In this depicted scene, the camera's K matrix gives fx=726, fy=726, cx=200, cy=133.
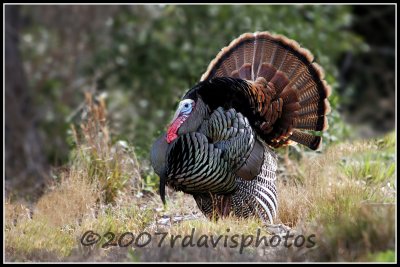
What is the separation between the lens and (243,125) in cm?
632

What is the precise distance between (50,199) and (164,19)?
24.6 ft

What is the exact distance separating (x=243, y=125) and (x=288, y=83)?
81 cm

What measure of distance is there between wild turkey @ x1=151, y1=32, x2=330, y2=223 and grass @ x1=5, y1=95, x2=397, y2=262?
298 millimetres

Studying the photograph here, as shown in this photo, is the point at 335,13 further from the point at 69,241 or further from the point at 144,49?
the point at 69,241

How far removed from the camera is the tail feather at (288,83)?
6.80m

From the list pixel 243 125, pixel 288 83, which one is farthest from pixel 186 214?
pixel 288 83

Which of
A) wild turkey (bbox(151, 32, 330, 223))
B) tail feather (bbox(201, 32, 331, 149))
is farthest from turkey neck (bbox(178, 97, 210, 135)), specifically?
tail feather (bbox(201, 32, 331, 149))

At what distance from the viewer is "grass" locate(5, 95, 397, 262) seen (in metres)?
5.11

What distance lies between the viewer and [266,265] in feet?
16.5

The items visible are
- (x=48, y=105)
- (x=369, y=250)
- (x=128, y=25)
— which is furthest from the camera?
(x=48, y=105)

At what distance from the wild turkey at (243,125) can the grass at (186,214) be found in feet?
0.98

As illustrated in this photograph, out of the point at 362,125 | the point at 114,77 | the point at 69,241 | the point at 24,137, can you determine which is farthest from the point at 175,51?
the point at 69,241

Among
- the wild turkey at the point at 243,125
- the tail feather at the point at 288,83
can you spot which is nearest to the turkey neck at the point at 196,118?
the wild turkey at the point at 243,125

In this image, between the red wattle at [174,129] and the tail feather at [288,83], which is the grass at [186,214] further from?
the red wattle at [174,129]
